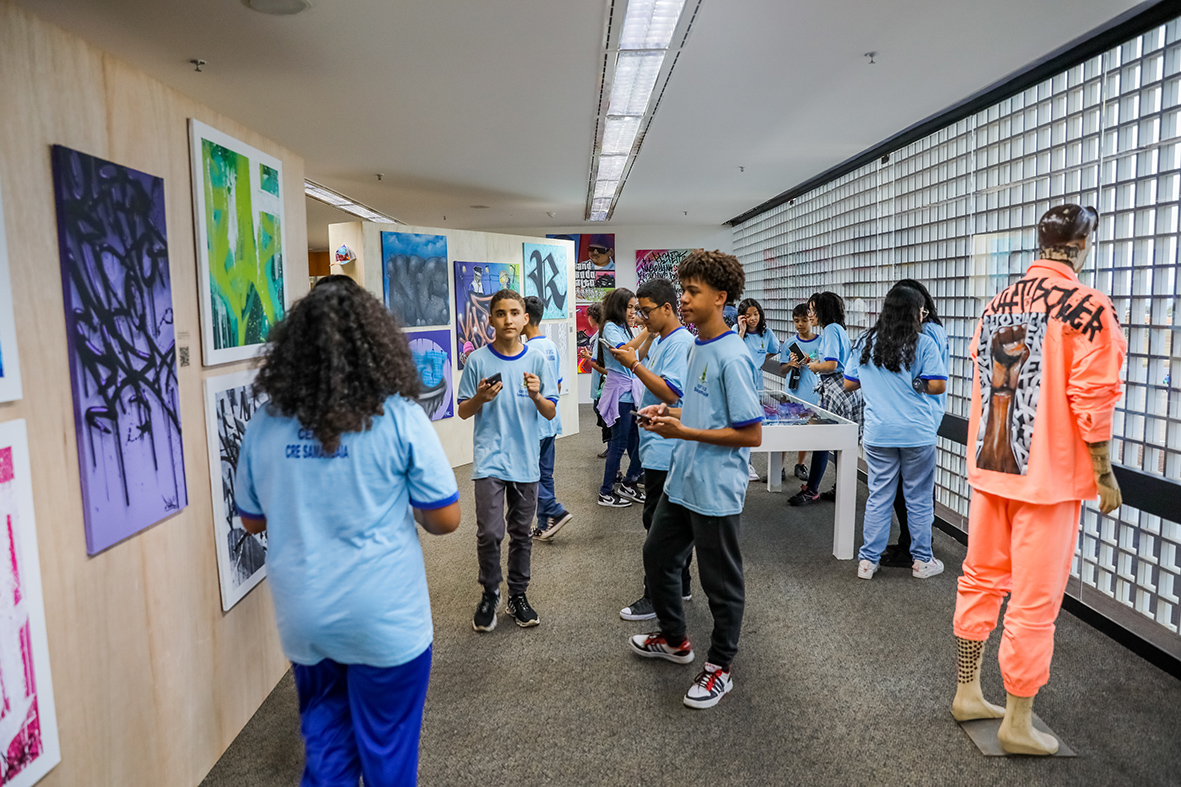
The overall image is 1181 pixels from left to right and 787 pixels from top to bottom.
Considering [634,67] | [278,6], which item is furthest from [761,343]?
[278,6]

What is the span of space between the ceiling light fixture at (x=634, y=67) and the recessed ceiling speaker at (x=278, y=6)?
1.30 metres

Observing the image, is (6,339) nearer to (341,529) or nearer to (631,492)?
(341,529)

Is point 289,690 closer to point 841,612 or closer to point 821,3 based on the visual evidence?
point 841,612

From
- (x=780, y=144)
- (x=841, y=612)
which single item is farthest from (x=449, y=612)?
(x=780, y=144)

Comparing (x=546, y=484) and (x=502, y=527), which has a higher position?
(x=502, y=527)

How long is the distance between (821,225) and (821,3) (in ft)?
14.5

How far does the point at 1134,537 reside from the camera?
3.14m

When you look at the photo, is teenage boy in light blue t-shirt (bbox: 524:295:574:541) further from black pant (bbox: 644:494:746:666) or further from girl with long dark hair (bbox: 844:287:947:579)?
girl with long dark hair (bbox: 844:287:947:579)

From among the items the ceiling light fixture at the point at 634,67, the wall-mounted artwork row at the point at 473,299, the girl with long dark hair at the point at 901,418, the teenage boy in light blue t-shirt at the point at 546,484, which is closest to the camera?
the ceiling light fixture at the point at 634,67

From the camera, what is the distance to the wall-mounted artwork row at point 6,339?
4.63 feet

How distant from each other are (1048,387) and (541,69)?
9.55ft

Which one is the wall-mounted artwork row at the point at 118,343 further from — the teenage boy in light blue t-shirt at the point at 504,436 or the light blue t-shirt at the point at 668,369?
the light blue t-shirt at the point at 668,369

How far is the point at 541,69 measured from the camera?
3.72 meters

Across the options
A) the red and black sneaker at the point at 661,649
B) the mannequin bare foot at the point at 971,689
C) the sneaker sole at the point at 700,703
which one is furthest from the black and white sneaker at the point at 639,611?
the mannequin bare foot at the point at 971,689
